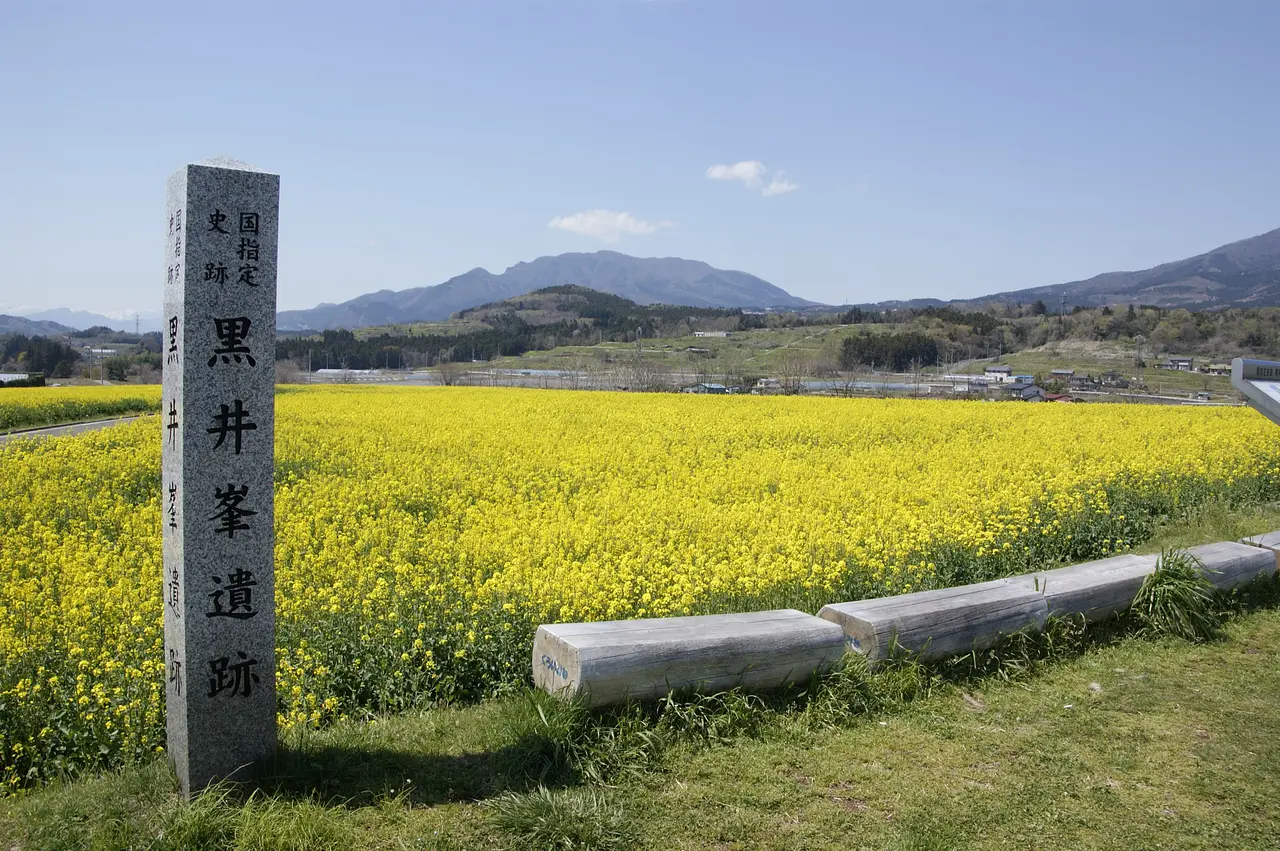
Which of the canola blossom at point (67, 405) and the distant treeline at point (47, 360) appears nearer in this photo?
the canola blossom at point (67, 405)

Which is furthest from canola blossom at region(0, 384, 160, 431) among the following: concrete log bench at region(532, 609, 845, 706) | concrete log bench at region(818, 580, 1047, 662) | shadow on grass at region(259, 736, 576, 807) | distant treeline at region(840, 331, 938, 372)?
distant treeline at region(840, 331, 938, 372)

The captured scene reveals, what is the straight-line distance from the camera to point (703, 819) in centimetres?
362

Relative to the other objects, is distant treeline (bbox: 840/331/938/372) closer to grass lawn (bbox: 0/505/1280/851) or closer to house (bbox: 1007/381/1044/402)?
house (bbox: 1007/381/1044/402)

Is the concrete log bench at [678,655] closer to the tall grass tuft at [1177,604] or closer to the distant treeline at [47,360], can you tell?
the tall grass tuft at [1177,604]

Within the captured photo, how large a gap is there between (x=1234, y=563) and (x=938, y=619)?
3385 millimetres

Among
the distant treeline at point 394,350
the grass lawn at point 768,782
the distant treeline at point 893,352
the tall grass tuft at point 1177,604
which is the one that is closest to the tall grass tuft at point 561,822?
the grass lawn at point 768,782

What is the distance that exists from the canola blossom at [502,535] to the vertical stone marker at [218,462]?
38.8 inches

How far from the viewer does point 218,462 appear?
3652 millimetres

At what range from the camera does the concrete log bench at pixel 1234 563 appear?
674 centimetres

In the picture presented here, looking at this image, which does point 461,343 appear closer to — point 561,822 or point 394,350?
point 394,350

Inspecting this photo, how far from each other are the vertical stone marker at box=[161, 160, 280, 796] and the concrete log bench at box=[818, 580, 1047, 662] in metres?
3.35

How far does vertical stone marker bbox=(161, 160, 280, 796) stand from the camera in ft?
11.8

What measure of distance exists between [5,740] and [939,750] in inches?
205

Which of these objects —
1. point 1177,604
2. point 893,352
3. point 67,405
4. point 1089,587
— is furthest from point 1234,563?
point 893,352
